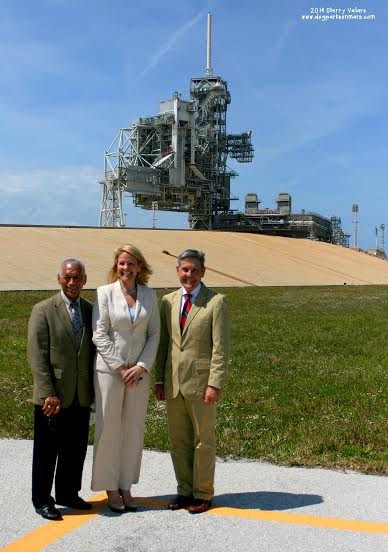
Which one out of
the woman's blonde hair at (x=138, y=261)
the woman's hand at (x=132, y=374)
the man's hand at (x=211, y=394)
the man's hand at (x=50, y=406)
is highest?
the woman's blonde hair at (x=138, y=261)

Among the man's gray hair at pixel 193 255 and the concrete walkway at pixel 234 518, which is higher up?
the man's gray hair at pixel 193 255

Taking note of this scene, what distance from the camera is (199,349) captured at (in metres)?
4.86

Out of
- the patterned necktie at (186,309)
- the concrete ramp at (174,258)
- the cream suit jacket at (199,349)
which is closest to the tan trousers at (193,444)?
the cream suit jacket at (199,349)

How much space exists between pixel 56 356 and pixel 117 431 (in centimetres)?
77

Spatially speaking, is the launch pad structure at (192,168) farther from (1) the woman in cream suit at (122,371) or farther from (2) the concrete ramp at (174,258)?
(1) the woman in cream suit at (122,371)

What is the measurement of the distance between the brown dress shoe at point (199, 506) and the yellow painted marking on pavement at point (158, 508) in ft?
0.15

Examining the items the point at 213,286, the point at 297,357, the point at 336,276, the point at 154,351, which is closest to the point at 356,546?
the point at 154,351

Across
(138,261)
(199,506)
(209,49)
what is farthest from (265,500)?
(209,49)

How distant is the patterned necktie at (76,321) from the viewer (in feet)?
16.0

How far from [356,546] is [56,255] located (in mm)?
35107

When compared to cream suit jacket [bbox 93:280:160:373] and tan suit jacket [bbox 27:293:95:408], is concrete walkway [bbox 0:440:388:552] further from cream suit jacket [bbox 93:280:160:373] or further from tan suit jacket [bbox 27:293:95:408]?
cream suit jacket [bbox 93:280:160:373]

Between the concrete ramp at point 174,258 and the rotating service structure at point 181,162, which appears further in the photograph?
the rotating service structure at point 181,162

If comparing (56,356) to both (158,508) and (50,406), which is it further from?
(158,508)

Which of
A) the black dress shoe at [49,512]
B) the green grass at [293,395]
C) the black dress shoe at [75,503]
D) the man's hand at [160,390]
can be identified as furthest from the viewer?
the green grass at [293,395]
